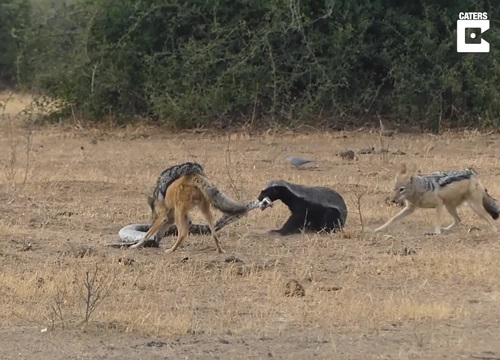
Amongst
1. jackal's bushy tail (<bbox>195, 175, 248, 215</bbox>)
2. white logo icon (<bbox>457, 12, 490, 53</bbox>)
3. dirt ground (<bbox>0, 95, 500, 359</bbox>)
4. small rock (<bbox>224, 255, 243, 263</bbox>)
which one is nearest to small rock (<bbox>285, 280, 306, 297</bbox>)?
dirt ground (<bbox>0, 95, 500, 359</bbox>)

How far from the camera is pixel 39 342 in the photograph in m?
6.70

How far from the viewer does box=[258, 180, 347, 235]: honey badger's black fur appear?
1076 cm

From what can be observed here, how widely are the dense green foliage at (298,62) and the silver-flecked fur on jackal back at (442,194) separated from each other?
10184 mm

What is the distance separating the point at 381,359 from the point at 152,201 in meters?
4.39

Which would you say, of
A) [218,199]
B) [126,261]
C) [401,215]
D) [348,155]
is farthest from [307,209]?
[348,155]

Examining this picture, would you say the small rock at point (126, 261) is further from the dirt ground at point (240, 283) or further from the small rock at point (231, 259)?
the small rock at point (231, 259)

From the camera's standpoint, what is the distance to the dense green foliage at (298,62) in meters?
21.3

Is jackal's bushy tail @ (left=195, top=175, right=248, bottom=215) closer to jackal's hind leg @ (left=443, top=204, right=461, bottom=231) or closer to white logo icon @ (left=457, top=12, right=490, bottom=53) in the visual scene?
jackal's hind leg @ (left=443, top=204, right=461, bottom=231)

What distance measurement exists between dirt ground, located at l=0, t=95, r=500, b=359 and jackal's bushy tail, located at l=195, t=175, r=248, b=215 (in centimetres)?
43

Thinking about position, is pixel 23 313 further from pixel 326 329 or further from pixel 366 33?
pixel 366 33

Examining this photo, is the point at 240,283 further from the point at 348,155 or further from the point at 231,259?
the point at 348,155

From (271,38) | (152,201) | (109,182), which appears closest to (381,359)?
(152,201)

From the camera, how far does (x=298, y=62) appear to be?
21.5m

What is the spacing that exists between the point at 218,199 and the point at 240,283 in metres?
1.24
